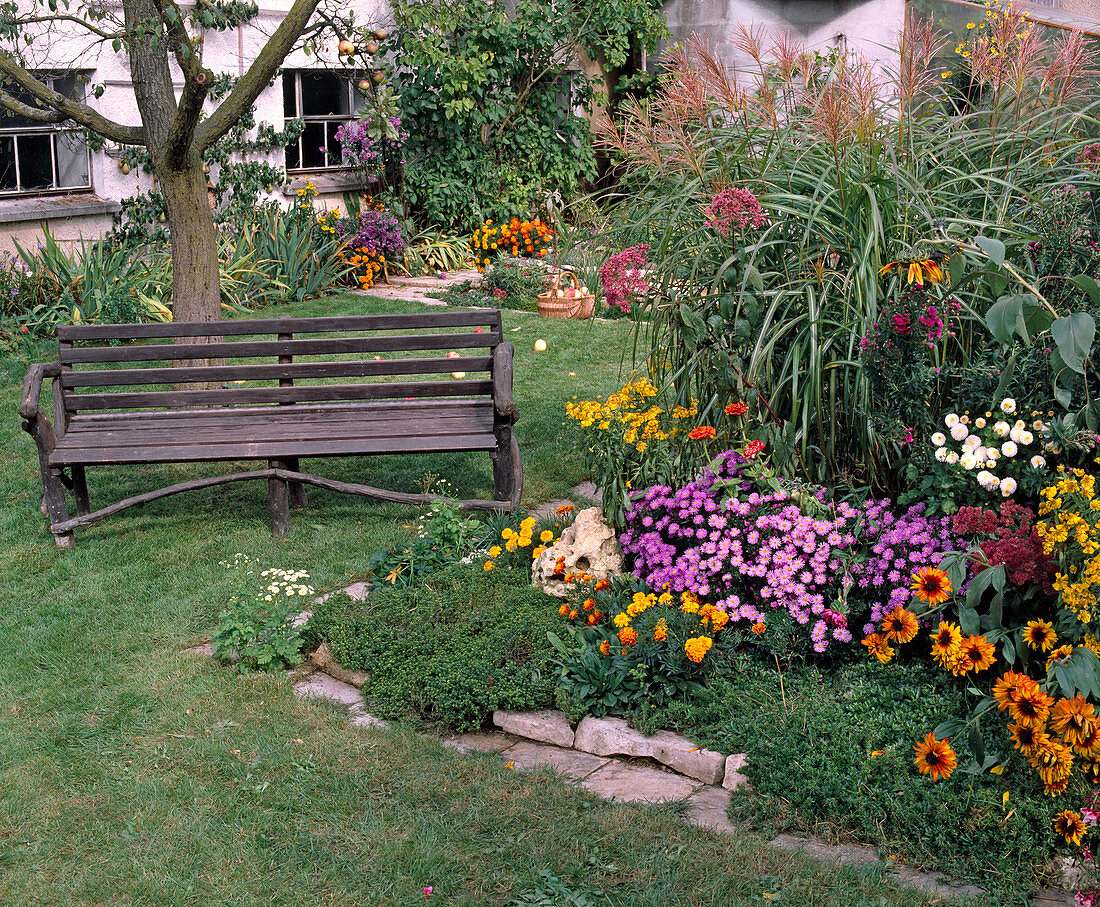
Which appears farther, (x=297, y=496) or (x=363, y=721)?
(x=297, y=496)

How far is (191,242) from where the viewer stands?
6402 millimetres

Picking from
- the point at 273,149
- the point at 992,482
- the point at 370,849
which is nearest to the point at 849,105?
the point at 992,482

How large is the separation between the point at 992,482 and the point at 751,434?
92 cm

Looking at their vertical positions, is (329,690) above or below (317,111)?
below

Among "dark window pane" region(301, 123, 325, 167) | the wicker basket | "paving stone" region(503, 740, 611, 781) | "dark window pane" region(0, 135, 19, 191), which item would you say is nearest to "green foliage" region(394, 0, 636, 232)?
"dark window pane" region(301, 123, 325, 167)

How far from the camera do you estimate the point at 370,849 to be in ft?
9.00

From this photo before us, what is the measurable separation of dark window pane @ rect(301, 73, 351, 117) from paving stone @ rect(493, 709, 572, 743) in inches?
390

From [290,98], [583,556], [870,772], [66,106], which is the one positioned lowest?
[870,772]

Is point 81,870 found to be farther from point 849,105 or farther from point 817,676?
point 849,105

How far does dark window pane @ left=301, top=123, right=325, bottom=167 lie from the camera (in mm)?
11836

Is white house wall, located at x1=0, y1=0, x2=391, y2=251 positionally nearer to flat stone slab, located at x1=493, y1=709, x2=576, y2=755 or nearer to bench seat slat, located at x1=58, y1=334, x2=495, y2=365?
bench seat slat, located at x1=58, y1=334, x2=495, y2=365

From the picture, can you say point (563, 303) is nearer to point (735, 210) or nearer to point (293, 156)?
point (293, 156)

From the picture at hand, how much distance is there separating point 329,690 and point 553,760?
0.88 m

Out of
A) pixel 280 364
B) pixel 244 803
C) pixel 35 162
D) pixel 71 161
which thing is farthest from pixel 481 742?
pixel 71 161
